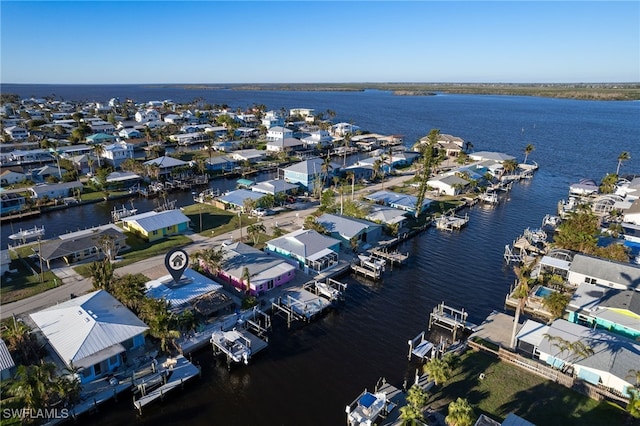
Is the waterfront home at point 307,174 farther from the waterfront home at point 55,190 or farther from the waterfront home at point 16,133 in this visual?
the waterfront home at point 16,133

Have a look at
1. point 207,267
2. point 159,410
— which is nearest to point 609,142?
point 207,267

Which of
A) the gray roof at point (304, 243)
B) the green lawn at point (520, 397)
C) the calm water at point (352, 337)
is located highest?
the gray roof at point (304, 243)

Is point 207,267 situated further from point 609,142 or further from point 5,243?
point 609,142

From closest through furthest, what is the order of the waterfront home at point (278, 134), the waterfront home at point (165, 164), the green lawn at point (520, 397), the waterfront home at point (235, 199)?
the green lawn at point (520, 397) < the waterfront home at point (235, 199) < the waterfront home at point (165, 164) < the waterfront home at point (278, 134)

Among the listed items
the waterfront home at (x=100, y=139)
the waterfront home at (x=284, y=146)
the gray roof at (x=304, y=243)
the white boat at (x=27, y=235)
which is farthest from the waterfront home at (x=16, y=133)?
the gray roof at (x=304, y=243)

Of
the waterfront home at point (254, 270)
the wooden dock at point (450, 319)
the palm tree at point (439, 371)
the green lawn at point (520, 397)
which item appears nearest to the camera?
the green lawn at point (520, 397)

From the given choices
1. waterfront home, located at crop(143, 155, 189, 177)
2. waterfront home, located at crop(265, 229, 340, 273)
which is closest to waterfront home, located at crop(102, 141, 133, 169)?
waterfront home, located at crop(143, 155, 189, 177)

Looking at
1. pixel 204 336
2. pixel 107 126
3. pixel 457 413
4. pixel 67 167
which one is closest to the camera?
pixel 457 413
